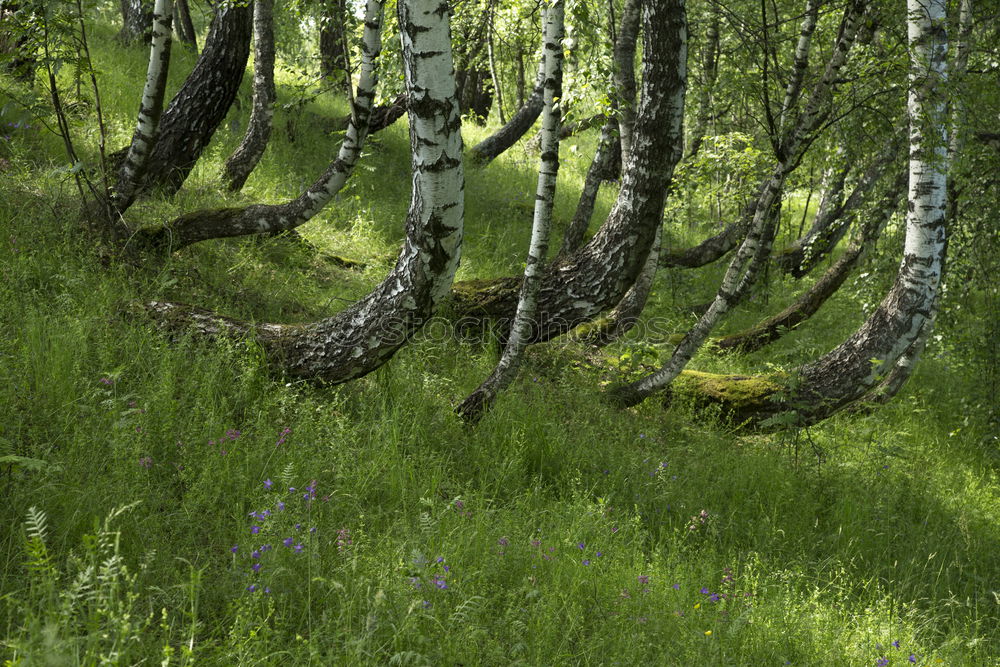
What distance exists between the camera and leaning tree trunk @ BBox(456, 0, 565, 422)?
4.43m

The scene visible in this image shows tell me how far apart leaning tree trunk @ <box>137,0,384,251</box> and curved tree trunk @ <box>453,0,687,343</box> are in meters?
1.94

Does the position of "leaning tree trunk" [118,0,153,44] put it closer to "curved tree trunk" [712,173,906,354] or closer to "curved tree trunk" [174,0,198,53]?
"curved tree trunk" [174,0,198,53]

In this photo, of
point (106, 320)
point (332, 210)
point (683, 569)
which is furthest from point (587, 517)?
point (332, 210)

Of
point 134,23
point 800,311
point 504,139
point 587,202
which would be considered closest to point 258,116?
point 587,202

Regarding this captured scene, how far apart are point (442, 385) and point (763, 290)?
5648mm

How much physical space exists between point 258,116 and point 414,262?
4.70 meters

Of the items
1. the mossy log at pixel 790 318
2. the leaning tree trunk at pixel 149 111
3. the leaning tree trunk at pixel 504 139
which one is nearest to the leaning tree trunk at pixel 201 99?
the leaning tree trunk at pixel 149 111

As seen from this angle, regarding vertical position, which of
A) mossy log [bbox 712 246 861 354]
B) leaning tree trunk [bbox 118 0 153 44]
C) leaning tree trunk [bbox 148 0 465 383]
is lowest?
mossy log [bbox 712 246 861 354]

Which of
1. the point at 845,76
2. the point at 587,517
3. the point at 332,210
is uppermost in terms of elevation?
the point at 845,76

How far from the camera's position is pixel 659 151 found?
16.9ft

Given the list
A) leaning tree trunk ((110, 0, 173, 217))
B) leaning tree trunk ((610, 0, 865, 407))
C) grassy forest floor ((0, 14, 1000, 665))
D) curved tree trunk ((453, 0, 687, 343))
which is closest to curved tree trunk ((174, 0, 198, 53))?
grassy forest floor ((0, 14, 1000, 665))

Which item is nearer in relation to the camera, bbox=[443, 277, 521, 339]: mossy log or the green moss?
the green moss

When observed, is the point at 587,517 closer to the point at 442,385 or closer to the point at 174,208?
the point at 442,385

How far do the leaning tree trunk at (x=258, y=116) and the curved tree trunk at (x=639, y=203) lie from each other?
414 cm
